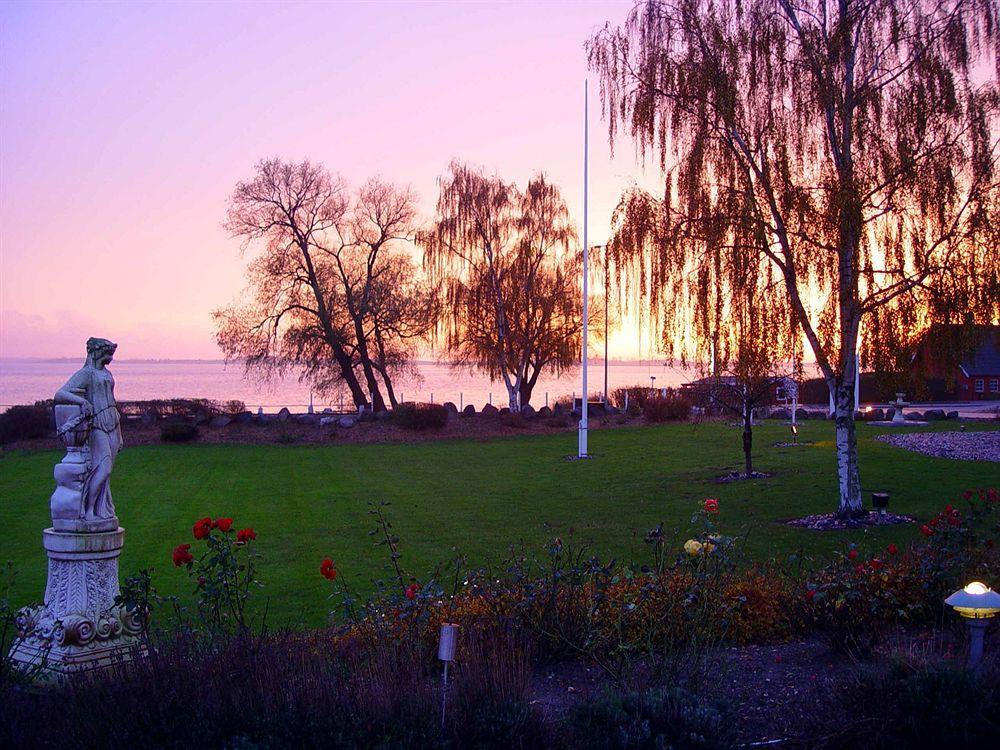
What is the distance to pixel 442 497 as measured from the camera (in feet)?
56.0

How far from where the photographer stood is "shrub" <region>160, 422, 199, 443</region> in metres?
29.9

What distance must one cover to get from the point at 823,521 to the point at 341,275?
28.1 metres

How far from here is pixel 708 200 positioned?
1266 cm

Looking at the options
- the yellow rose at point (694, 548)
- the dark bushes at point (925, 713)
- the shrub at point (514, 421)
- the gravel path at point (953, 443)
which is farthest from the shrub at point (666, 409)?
the dark bushes at point (925, 713)

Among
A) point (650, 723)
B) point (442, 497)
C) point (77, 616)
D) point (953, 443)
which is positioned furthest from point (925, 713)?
point (953, 443)

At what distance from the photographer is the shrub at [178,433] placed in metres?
29.9

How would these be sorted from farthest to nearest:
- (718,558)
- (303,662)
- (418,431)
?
(418,431), (718,558), (303,662)

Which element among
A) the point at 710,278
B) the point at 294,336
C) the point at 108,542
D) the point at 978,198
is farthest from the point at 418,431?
the point at 108,542

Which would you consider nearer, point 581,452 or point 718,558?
point 718,558

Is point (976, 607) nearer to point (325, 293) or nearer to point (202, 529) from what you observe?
point (202, 529)

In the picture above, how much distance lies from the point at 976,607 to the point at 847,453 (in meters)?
8.79

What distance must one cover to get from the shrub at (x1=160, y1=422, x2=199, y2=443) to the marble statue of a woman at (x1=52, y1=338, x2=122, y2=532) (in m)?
25.5

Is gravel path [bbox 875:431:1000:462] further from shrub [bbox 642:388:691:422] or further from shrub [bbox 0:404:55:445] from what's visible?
shrub [bbox 0:404:55:445]

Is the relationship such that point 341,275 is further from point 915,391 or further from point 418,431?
point 915,391
